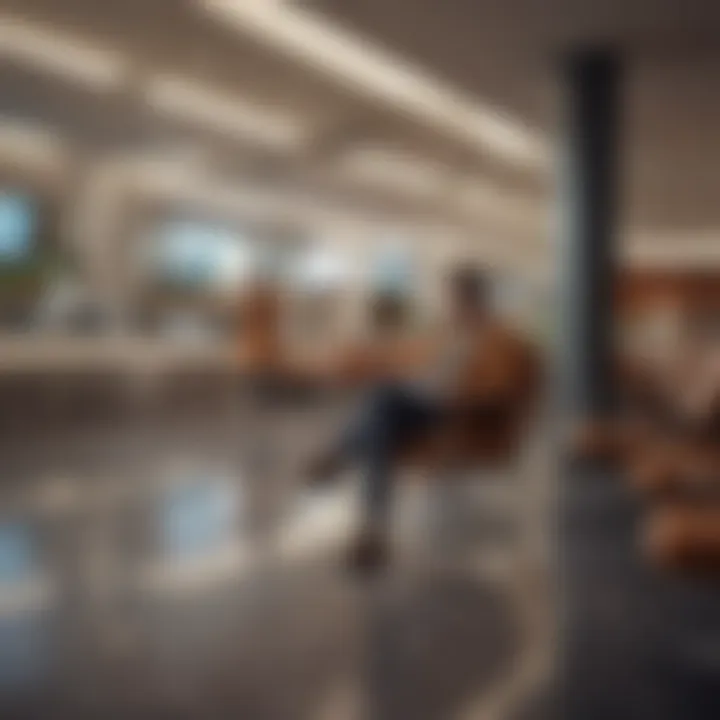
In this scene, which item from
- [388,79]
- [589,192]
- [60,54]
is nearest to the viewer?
[60,54]

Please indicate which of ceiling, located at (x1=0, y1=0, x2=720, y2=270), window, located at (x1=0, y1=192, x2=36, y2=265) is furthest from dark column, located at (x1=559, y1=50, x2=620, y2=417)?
window, located at (x1=0, y1=192, x2=36, y2=265)

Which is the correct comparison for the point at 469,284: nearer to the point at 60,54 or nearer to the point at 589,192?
the point at 60,54

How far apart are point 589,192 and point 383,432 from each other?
36.0 inches

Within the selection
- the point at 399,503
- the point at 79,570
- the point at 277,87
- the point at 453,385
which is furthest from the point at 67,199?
the point at 79,570

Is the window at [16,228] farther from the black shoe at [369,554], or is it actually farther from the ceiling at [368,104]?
the black shoe at [369,554]

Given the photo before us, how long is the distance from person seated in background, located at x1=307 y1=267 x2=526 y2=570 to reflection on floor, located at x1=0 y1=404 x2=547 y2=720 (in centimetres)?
7

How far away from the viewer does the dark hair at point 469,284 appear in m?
1.84

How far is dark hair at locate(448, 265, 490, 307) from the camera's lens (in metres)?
1.84

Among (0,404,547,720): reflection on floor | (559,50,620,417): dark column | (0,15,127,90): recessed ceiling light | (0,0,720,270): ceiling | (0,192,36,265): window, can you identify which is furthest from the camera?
(559,50,620,417): dark column

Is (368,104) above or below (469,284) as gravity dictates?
above

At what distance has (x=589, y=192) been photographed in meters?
2.66

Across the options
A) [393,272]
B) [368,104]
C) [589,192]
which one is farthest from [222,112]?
[589,192]

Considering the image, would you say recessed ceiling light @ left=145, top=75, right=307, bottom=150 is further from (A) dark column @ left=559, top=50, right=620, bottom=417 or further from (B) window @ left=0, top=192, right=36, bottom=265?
(A) dark column @ left=559, top=50, right=620, bottom=417

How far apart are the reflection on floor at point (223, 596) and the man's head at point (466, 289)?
1.08 ft
